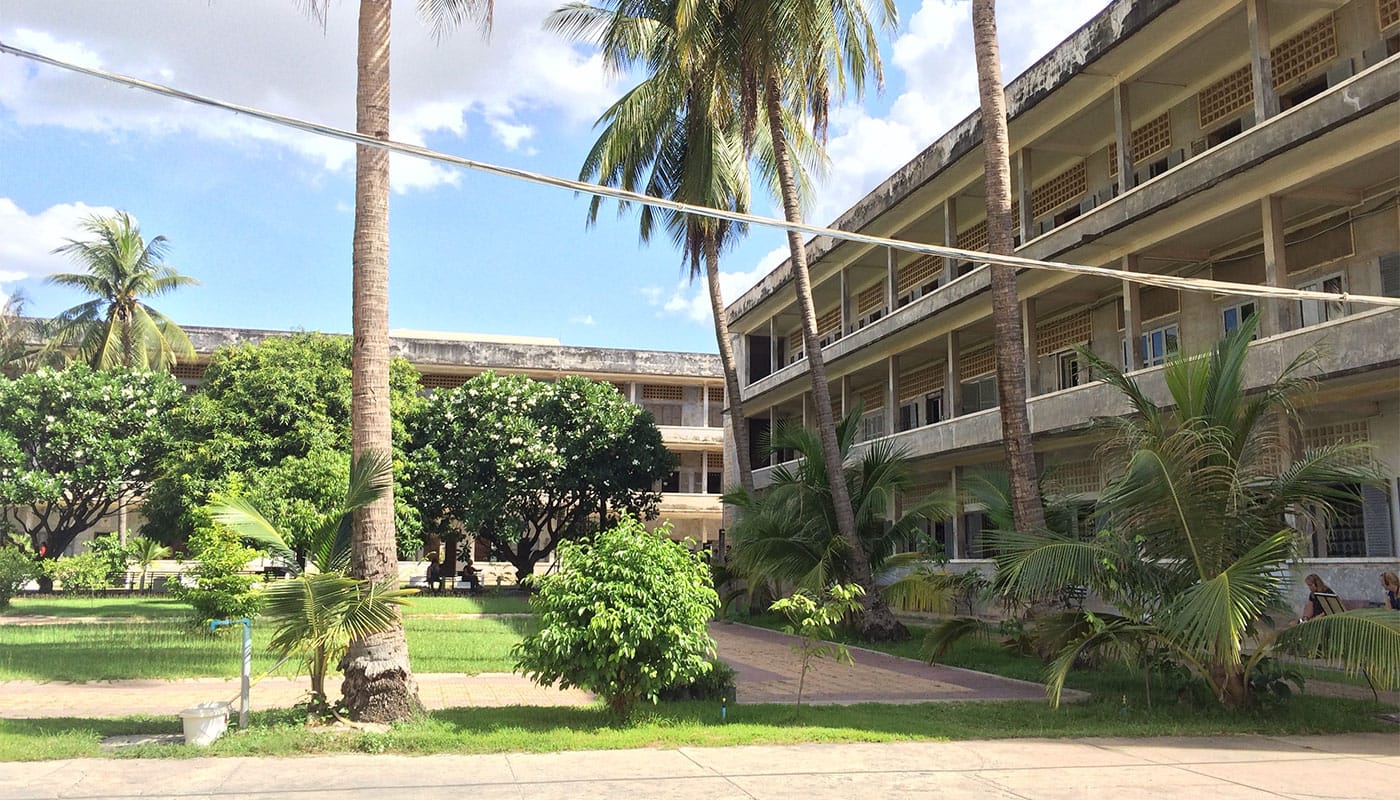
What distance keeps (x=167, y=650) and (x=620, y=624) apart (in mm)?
10096

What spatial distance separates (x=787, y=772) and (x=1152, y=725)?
162 inches

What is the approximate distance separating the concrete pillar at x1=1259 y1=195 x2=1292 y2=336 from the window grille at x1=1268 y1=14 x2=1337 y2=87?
240 centimetres

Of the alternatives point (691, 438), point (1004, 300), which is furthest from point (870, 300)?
point (1004, 300)

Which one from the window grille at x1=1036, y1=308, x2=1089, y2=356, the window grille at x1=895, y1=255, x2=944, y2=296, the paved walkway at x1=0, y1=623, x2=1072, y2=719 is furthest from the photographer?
the window grille at x1=895, y1=255, x2=944, y2=296

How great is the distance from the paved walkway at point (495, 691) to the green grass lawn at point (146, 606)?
29.7 ft

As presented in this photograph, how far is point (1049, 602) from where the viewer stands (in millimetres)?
13703

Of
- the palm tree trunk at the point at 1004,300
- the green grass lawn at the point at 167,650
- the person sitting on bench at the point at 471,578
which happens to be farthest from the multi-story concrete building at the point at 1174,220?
the person sitting on bench at the point at 471,578

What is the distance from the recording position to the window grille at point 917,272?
27.4 m

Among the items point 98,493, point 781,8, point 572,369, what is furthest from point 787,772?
point 572,369

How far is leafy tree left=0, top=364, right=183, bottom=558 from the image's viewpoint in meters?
28.6

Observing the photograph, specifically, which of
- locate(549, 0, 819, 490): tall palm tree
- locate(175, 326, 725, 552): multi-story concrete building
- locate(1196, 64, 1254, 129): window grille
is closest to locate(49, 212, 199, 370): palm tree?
locate(175, 326, 725, 552): multi-story concrete building

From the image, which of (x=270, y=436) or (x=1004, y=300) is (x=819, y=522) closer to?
(x=1004, y=300)

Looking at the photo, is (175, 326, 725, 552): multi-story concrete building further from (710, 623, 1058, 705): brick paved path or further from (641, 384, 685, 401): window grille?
(710, 623, 1058, 705): brick paved path

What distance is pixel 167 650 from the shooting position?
15.8m
